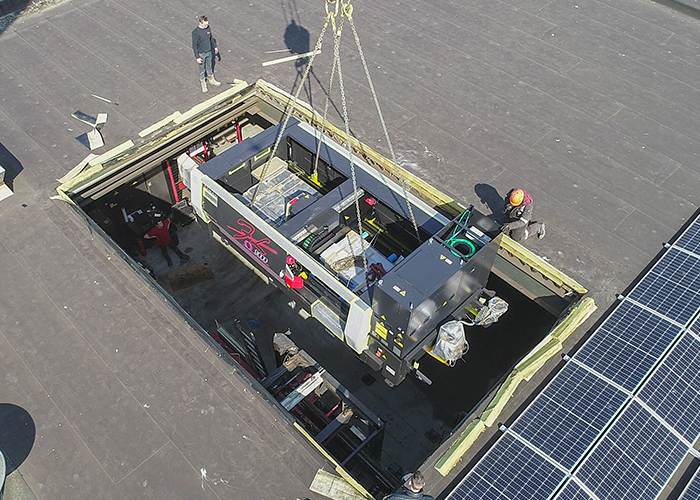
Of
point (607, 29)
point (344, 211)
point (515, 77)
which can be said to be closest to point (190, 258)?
point (344, 211)

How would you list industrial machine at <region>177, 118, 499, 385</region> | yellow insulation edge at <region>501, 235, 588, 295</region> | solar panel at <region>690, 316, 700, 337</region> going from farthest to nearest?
yellow insulation edge at <region>501, 235, 588, 295</region>, solar panel at <region>690, 316, 700, 337</region>, industrial machine at <region>177, 118, 499, 385</region>

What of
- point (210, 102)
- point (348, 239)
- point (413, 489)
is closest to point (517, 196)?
point (348, 239)

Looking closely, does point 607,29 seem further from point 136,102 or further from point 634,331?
point 136,102

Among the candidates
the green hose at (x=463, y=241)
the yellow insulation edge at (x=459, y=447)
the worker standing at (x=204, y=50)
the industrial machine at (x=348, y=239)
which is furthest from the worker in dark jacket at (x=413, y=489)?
the worker standing at (x=204, y=50)

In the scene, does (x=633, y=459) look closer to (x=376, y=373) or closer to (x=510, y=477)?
(x=510, y=477)

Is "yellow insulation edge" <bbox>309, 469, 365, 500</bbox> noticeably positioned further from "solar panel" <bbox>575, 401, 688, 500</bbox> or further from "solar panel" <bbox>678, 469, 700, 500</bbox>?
"solar panel" <bbox>678, 469, 700, 500</bbox>

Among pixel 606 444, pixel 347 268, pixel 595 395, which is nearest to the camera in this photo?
pixel 606 444

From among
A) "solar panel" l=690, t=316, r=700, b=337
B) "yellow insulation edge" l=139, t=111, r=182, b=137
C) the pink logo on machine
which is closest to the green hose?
the pink logo on machine

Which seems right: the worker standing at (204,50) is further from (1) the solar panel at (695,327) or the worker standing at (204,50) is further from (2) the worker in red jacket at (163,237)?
(1) the solar panel at (695,327)
